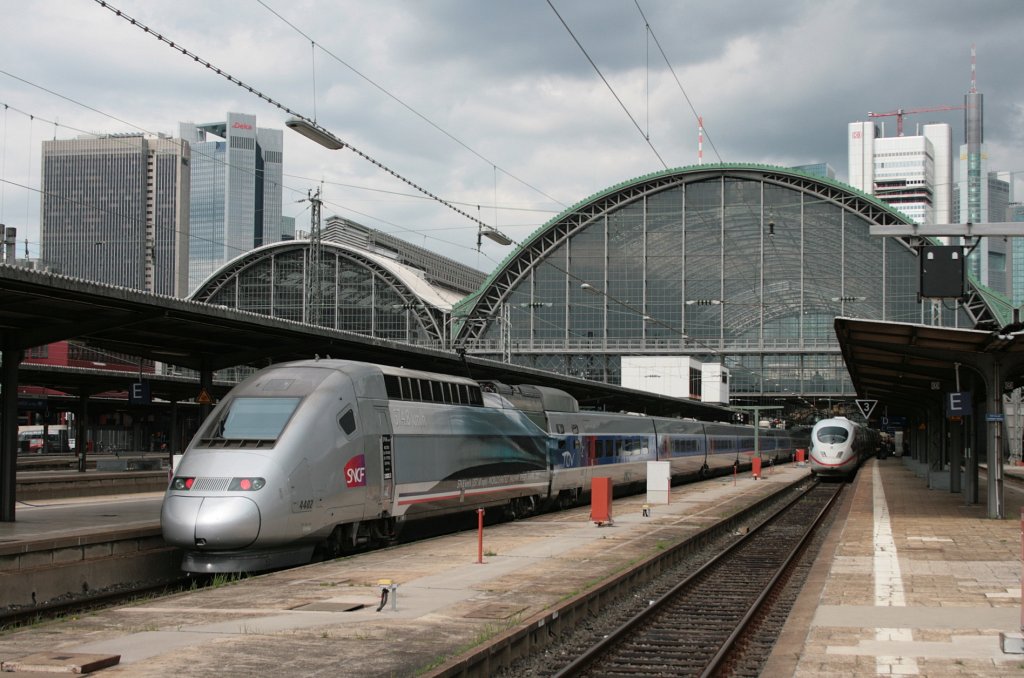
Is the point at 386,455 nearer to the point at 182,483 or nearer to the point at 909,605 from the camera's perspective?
the point at 182,483

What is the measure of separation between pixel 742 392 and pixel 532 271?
2154 centimetres

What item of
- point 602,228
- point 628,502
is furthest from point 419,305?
point 628,502

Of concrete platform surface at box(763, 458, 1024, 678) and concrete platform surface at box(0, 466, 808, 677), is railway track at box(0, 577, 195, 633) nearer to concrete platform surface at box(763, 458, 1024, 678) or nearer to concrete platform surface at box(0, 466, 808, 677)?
concrete platform surface at box(0, 466, 808, 677)

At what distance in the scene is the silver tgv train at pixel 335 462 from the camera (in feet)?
53.6

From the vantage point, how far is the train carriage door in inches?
781

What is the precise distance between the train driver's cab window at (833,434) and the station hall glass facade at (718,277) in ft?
103

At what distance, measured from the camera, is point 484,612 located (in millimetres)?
13109

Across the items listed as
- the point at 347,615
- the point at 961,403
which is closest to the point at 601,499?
the point at 961,403

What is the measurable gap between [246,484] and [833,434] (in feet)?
147

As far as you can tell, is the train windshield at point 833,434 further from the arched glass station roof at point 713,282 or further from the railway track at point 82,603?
the railway track at point 82,603

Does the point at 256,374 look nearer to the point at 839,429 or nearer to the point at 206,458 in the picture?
the point at 206,458

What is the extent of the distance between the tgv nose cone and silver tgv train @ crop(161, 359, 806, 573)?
2 cm

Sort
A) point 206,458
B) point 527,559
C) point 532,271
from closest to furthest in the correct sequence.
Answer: point 206,458
point 527,559
point 532,271

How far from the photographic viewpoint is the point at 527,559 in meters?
18.8
